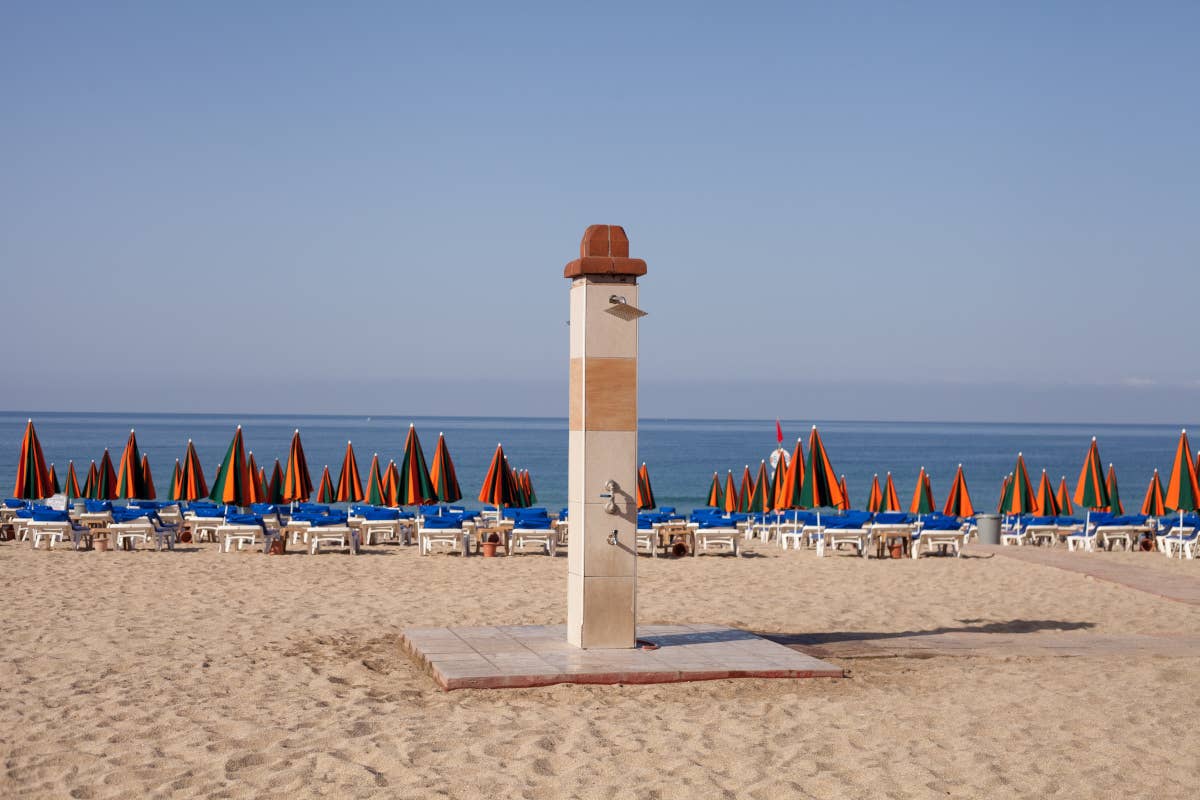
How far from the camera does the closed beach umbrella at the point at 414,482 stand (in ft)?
65.3

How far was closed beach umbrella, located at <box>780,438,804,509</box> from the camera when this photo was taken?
19344 mm

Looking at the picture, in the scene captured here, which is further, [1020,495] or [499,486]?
[1020,495]

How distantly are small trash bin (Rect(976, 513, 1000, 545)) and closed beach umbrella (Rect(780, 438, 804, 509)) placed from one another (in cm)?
543

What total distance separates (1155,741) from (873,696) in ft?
5.90

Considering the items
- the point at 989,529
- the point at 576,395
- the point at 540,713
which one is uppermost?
the point at 576,395

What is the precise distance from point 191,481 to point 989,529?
15.1 meters

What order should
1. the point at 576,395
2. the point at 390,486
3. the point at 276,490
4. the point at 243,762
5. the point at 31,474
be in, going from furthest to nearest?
the point at 390,486 → the point at 276,490 → the point at 31,474 → the point at 576,395 → the point at 243,762

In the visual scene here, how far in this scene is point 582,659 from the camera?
8.66m

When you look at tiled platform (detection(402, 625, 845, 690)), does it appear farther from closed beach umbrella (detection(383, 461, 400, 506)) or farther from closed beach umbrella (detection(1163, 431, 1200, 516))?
closed beach umbrella (detection(1163, 431, 1200, 516))

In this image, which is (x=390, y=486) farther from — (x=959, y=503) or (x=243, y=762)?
(x=243, y=762)

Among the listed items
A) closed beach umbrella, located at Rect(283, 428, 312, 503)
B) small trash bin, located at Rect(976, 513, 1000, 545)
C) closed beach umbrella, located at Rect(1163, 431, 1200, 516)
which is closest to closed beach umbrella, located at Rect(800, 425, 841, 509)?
small trash bin, located at Rect(976, 513, 1000, 545)

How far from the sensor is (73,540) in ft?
60.4

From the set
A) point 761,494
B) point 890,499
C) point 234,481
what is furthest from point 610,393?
point 890,499

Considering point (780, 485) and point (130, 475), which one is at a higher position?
point (130, 475)
